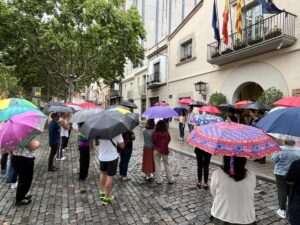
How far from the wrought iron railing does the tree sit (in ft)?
17.7

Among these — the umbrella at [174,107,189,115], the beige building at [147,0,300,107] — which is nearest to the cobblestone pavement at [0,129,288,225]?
the umbrella at [174,107,189,115]

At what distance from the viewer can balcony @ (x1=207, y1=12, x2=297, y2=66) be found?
10.4 m

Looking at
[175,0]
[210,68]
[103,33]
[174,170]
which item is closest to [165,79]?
[210,68]

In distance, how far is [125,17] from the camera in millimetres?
15109

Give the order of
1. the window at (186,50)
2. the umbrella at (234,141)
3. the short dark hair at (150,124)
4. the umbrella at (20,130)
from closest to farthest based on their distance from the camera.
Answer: the umbrella at (234,141), the umbrella at (20,130), the short dark hair at (150,124), the window at (186,50)

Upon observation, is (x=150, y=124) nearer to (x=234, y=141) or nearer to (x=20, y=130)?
(x=20, y=130)

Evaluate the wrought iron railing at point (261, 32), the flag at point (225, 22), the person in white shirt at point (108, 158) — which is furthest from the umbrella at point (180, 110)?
the person in white shirt at point (108, 158)

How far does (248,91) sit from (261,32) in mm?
3635

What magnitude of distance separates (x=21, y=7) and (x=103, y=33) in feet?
15.3

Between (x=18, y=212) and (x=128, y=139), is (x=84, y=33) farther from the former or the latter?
(x=18, y=212)

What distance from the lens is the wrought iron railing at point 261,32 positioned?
1039 cm

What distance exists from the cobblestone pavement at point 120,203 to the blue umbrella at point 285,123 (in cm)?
216

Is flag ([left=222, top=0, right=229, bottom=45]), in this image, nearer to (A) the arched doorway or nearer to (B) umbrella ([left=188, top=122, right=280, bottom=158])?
(A) the arched doorway

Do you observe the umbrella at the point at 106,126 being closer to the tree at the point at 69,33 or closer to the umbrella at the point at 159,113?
the umbrella at the point at 159,113
